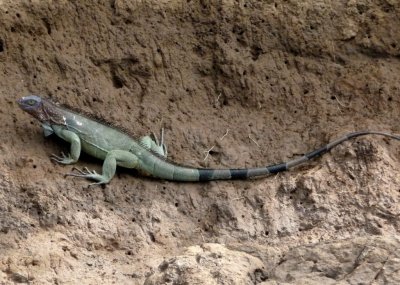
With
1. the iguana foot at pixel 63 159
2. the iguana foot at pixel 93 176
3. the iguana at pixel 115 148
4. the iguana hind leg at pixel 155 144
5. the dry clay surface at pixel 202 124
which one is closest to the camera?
the dry clay surface at pixel 202 124

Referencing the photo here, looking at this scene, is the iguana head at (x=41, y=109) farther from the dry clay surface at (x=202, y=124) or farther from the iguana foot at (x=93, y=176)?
the iguana foot at (x=93, y=176)

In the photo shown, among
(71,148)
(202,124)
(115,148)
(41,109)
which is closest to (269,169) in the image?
(202,124)

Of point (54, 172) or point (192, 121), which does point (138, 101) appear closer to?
point (192, 121)

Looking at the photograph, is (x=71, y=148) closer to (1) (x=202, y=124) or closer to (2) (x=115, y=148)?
(2) (x=115, y=148)

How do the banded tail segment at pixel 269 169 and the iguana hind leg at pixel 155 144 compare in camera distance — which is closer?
the banded tail segment at pixel 269 169

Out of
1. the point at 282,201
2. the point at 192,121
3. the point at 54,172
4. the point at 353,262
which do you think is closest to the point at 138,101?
the point at 192,121

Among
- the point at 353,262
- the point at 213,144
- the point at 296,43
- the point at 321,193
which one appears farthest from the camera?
the point at 296,43

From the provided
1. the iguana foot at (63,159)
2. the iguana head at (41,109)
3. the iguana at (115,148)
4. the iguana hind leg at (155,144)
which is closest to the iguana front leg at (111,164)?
the iguana at (115,148)
